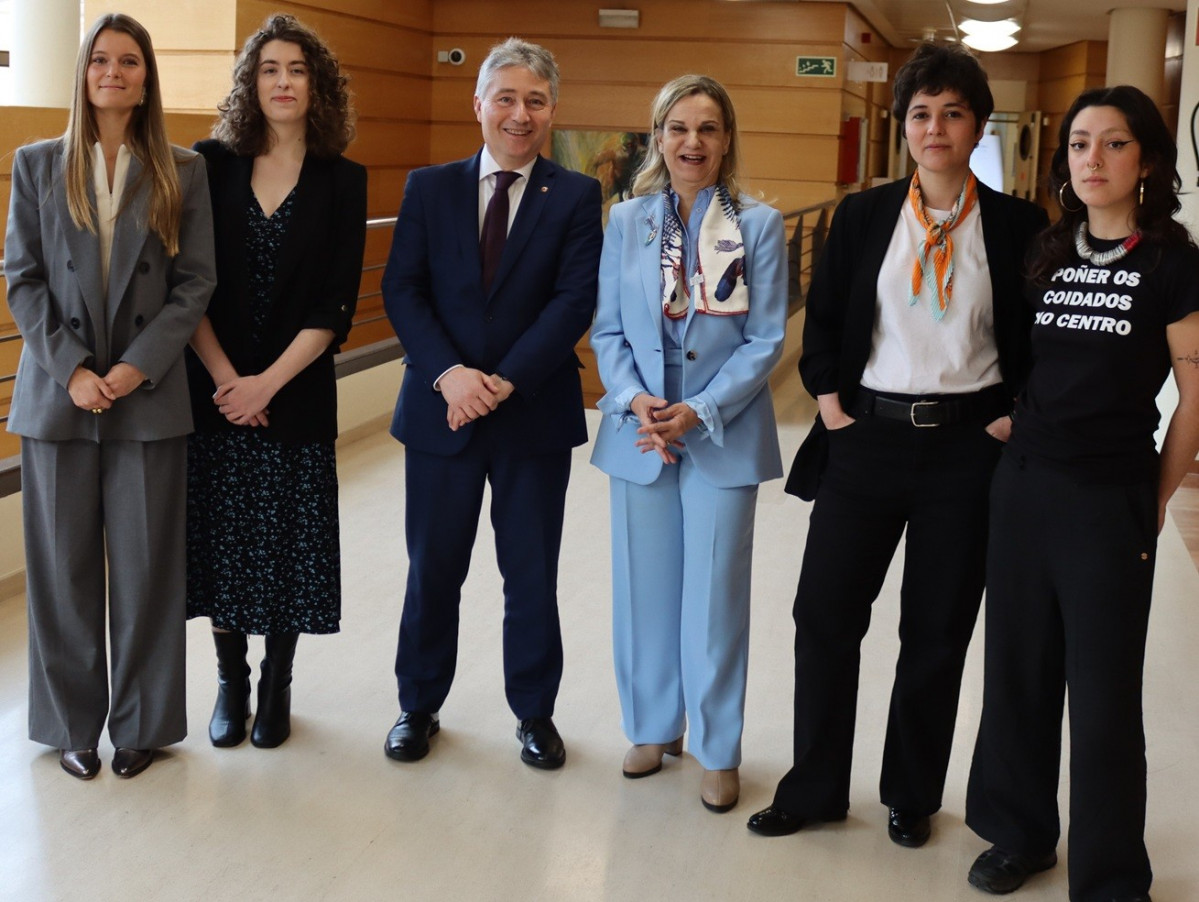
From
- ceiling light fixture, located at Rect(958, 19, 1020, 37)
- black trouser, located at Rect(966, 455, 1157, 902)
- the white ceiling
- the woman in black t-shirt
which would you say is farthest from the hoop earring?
ceiling light fixture, located at Rect(958, 19, 1020, 37)

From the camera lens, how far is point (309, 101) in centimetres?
297

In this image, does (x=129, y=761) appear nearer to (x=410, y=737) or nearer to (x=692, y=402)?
(x=410, y=737)

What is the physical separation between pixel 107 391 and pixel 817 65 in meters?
11.6

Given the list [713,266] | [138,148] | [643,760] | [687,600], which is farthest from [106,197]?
[643,760]

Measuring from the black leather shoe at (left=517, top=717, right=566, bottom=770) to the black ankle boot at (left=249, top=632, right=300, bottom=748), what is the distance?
24.0 inches

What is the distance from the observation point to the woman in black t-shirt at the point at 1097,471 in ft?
7.43

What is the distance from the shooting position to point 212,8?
9.09 m

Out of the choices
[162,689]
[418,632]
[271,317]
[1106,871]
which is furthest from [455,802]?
[1106,871]

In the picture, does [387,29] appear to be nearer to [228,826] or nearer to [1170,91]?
[1170,91]

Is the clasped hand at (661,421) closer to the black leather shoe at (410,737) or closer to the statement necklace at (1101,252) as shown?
the statement necklace at (1101,252)

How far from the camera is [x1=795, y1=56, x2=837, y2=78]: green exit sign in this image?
521 inches

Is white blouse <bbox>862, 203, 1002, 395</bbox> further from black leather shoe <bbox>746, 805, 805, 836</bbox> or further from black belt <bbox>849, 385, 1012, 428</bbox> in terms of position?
black leather shoe <bbox>746, 805, 805, 836</bbox>

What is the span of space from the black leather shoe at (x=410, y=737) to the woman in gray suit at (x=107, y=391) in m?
0.51

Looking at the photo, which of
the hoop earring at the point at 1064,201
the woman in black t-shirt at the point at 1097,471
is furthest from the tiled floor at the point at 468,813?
the hoop earring at the point at 1064,201
